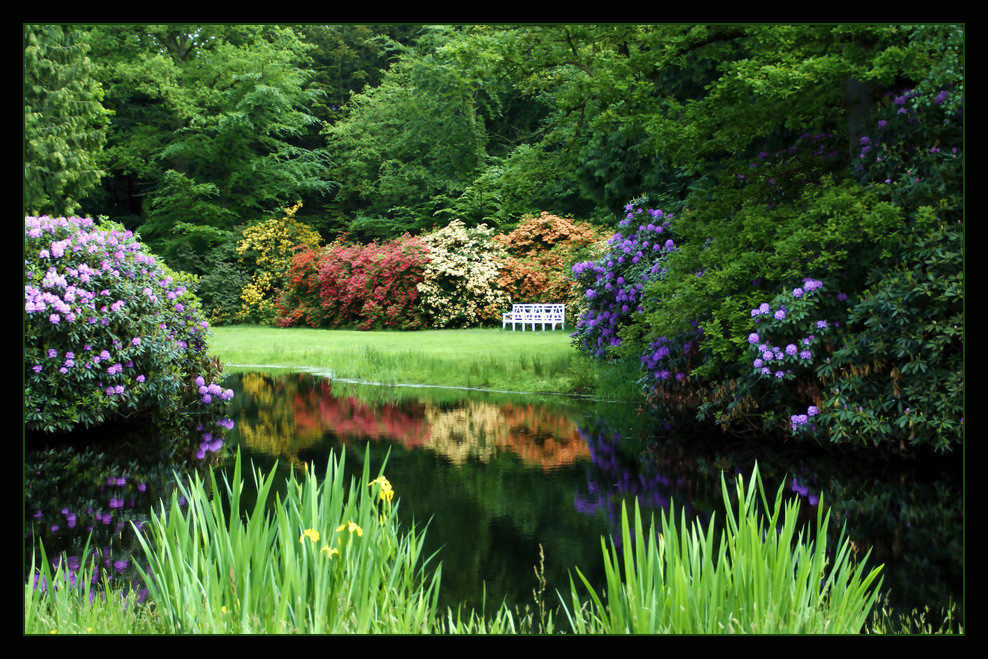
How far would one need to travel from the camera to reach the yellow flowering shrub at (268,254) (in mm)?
14101

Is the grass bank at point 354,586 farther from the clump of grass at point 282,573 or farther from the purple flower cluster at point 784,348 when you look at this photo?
the purple flower cluster at point 784,348

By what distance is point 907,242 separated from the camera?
568cm

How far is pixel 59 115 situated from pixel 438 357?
18.2 ft

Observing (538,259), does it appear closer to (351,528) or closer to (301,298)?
(301,298)

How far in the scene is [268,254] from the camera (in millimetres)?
15781

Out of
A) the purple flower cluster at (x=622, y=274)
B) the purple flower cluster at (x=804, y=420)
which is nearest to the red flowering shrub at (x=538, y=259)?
the purple flower cluster at (x=622, y=274)

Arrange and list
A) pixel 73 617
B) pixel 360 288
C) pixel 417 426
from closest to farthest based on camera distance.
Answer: pixel 73 617, pixel 417 426, pixel 360 288

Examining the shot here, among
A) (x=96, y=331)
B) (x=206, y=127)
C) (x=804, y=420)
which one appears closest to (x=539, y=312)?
(x=206, y=127)

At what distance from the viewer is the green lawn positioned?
33.7ft

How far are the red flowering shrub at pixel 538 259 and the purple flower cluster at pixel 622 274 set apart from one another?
6054mm
